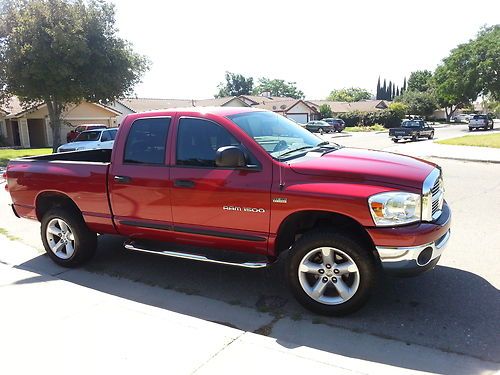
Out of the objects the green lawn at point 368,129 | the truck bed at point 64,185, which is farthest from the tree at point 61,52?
the green lawn at point 368,129

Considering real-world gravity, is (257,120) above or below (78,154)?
above

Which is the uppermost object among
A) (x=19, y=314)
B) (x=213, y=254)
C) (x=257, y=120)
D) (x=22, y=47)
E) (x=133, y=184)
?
(x=22, y=47)

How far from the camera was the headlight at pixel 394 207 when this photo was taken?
3740 mm

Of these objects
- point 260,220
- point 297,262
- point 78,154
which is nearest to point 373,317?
point 297,262

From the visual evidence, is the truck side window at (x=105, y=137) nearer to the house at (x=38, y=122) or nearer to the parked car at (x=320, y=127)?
the house at (x=38, y=122)

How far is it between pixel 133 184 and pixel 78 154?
231 centimetres

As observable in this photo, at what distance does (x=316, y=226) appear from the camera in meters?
4.29

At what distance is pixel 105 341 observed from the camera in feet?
12.4

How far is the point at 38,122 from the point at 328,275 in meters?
40.7

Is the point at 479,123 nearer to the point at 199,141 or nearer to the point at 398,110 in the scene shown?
the point at 398,110

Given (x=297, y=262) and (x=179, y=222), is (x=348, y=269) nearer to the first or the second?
(x=297, y=262)

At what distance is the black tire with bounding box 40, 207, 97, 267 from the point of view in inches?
216

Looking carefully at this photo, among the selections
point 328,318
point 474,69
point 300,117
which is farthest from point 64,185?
point 300,117

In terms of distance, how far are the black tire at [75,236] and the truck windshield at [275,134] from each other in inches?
95.1
